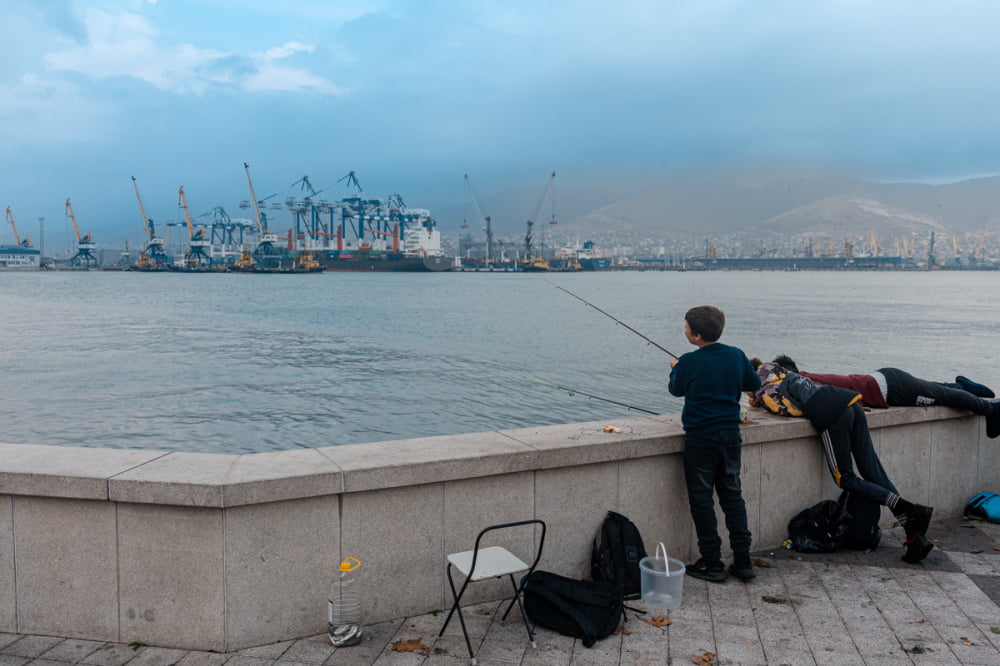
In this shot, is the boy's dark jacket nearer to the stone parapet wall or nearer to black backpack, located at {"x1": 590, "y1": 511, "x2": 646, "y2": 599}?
the stone parapet wall

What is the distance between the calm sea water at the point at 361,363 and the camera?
56.3 ft

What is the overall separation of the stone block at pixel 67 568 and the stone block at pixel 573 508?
2.00 meters

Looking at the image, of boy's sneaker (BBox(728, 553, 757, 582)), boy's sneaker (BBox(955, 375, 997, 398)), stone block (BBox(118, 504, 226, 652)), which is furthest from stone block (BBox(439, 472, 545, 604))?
boy's sneaker (BBox(955, 375, 997, 398))

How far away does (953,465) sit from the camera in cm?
564

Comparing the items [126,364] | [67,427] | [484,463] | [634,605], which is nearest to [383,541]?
[484,463]

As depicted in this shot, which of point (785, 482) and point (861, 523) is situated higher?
point (785, 482)

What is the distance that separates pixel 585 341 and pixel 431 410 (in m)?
18.6

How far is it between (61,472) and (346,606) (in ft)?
4.44

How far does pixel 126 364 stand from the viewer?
87.0 ft

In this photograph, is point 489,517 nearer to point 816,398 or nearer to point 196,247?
point 816,398

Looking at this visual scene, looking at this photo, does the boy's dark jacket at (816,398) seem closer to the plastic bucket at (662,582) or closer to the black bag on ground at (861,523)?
the black bag on ground at (861,523)

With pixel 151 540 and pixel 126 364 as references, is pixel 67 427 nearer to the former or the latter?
pixel 126 364

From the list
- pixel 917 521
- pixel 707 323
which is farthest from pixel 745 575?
pixel 707 323

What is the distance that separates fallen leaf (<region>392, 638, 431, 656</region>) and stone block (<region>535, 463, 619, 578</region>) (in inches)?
33.8
